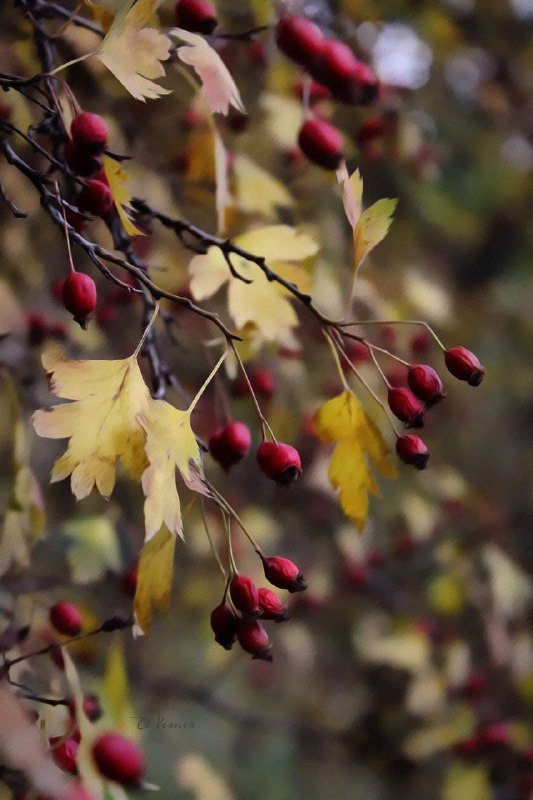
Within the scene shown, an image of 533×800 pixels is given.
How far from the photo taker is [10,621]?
24.3 inches

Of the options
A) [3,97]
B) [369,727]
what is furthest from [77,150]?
[369,727]

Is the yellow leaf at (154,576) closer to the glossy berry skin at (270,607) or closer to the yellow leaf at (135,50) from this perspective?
the glossy berry skin at (270,607)

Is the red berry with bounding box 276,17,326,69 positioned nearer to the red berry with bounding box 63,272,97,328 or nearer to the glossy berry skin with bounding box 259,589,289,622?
the red berry with bounding box 63,272,97,328

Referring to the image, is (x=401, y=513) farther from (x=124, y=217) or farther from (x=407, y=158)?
(x=124, y=217)

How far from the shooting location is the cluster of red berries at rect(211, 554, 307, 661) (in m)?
0.41

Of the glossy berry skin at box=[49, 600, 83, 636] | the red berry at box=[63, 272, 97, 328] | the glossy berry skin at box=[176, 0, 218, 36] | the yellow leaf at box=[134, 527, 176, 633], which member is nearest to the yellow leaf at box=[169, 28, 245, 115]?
the glossy berry skin at box=[176, 0, 218, 36]

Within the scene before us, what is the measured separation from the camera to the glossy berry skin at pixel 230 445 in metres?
0.50

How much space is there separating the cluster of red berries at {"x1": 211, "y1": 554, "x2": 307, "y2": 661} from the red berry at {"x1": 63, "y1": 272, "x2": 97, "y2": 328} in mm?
162

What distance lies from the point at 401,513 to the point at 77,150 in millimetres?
856

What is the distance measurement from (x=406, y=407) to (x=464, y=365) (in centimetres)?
4

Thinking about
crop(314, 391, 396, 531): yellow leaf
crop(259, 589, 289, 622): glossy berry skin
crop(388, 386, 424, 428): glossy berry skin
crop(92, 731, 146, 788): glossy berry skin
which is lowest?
crop(92, 731, 146, 788): glossy berry skin

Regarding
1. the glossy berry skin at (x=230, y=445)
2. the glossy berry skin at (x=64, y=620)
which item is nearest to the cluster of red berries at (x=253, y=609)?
the glossy berry skin at (x=230, y=445)

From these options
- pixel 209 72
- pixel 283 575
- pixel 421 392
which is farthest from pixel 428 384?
pixel 209 72

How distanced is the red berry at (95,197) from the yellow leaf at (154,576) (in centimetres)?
20
